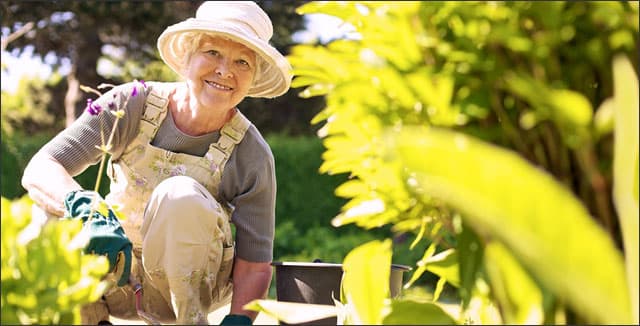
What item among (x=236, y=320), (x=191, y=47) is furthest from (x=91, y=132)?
(x=236, y=320)

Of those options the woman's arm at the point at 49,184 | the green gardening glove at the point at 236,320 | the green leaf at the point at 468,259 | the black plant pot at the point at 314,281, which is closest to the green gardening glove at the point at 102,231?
the woman's arm at the point at 49,184

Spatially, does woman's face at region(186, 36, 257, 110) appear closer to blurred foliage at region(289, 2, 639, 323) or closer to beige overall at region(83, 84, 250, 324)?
beige overall at region(83, 84, 250, 324)

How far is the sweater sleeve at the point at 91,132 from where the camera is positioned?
2.53m

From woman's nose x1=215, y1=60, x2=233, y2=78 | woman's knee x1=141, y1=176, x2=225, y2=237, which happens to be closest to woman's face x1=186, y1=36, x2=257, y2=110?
woman's nose x1=215, y1=60, x2=233, y2=78

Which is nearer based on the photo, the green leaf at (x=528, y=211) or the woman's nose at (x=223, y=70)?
the green leaf at (x=528, y=211)

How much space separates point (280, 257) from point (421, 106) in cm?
802

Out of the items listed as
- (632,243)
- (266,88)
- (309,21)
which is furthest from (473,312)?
(309,21)

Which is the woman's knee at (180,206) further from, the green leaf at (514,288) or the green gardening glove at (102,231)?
the green leaf at (514,288)

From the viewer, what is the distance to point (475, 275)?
4.64 feet

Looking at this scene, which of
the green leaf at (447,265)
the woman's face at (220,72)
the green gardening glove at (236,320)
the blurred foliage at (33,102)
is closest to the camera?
the green leaf at (447,265)

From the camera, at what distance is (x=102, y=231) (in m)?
1.95

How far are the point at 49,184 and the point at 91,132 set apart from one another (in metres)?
0.27

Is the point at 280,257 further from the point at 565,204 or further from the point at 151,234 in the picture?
the point at 565,204

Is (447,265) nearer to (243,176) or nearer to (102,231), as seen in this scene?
(102,231)
